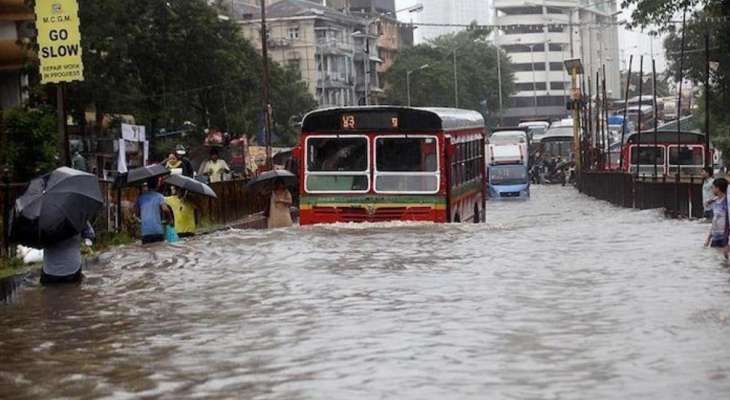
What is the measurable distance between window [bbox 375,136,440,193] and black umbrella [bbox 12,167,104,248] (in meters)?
8.75

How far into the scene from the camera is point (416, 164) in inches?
998

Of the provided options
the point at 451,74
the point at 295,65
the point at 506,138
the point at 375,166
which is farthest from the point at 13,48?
the point at 451,74

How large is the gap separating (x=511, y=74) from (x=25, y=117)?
404 ft

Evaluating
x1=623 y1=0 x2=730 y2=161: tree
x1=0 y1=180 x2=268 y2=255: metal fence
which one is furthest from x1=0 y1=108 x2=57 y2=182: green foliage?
x1=623 y1=0 x2=730 y2=161: tree

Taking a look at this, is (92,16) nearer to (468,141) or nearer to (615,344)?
(468,141)

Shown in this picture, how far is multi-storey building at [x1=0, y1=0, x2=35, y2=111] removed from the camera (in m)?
38.2

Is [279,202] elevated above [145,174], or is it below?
below

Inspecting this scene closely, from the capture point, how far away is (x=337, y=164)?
2553 centimetres

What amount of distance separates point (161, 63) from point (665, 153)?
55.9 ft

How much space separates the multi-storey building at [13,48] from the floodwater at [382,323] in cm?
1730

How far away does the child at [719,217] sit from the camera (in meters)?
19.8

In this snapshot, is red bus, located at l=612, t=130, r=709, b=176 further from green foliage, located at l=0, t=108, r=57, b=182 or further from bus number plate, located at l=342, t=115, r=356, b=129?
green foliage, located at l=0, t=108, r=57, b=182

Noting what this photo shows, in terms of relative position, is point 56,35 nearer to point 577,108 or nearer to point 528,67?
point 577,108

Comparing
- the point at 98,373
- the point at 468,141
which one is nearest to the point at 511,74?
the point at 468,141
